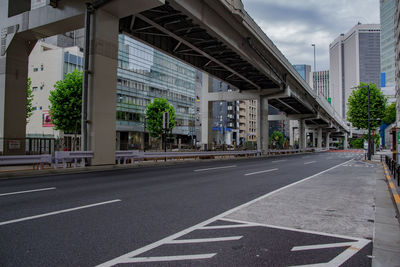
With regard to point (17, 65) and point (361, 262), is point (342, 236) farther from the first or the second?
point (17, 65)

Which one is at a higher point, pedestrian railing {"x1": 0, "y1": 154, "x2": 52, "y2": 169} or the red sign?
the red sign

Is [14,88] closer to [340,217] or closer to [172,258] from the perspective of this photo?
[172,258]

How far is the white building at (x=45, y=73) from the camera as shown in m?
48.0

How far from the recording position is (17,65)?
18.6m

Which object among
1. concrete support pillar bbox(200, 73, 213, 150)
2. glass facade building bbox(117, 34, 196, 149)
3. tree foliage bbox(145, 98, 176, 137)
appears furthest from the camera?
glass facade building bbox(117, 34, 196, 149)

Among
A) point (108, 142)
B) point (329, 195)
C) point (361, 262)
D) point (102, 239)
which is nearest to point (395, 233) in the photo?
point (361, 262)

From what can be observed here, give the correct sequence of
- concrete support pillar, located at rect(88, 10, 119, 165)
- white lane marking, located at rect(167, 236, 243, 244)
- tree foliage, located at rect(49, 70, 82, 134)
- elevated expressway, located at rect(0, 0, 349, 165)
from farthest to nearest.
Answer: tree foliage, located at rect(49, 70, 82, 134) → elevated expressway, located at rect(0, 0, 349, 165) → concrete support pillar, located at rect(88, 10, 119, 165) → white lane marking, located at rect(167, 236, 243, 244)

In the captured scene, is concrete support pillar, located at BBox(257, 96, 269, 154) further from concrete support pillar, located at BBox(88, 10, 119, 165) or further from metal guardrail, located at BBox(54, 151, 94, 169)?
metal guardrail, located at BBox(54, 151, 94, 169)

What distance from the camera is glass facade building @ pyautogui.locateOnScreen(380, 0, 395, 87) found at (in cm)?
9031

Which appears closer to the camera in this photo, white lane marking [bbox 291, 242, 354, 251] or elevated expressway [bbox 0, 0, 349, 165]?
white lane marking [bbox 291, 242, 354, 251]

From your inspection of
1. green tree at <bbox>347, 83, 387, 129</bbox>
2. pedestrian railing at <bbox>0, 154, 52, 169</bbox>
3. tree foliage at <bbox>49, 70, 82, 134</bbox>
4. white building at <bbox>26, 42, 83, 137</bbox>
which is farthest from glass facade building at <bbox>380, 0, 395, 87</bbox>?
pedestrian railing at <bbox>0, 154, 52, 169</bbox>

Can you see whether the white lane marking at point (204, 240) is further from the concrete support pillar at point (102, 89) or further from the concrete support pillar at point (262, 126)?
the concrete support pillar at point (262, 126)

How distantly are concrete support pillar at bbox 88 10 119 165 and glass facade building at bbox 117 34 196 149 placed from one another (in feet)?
104

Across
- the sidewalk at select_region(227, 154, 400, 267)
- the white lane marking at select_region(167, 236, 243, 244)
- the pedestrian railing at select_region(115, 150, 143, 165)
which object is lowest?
the sidewalk at select_region(227, 154, 400, 267)
